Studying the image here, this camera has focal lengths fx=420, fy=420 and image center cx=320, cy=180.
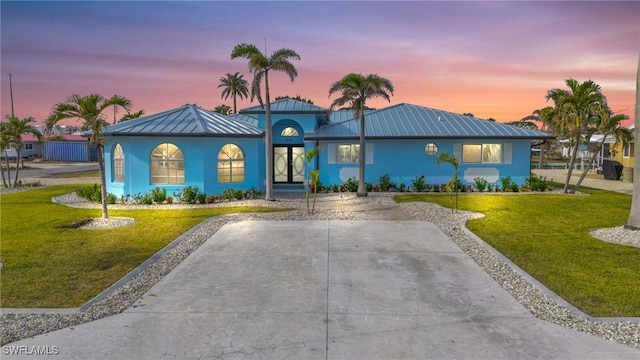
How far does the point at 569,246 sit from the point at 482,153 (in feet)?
43.2

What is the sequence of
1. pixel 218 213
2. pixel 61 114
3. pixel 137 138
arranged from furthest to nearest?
pixel 137 138 → pixel 218 213 → pixel 61 114

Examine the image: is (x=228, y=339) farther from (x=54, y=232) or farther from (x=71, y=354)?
(x=54, y=232)

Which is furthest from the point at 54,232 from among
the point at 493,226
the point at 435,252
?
the point at 493,226

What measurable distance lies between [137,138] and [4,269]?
36.4 ft

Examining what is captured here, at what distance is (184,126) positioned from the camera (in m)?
19.1

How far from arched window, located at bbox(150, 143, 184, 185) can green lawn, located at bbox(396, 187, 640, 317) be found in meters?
10.0

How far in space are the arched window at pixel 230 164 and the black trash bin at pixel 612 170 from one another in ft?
85.6

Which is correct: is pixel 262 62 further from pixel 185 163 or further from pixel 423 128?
pixel 423 128

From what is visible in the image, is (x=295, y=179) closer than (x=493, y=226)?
No


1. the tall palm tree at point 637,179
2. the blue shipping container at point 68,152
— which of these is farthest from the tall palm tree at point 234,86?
the tall palm tree at point 637,179

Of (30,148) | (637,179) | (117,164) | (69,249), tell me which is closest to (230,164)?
(117,164)

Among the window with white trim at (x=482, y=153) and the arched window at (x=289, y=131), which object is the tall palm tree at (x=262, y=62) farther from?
the window with white trim at (x=482, y=153)

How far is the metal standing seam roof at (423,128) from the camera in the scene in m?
Answer: 21.9

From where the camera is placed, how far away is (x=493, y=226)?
12.7m
